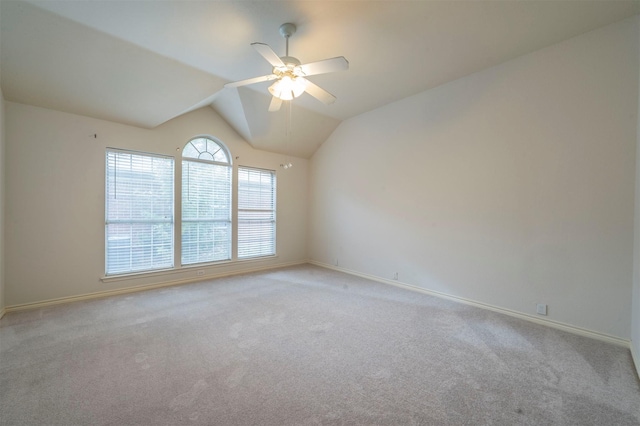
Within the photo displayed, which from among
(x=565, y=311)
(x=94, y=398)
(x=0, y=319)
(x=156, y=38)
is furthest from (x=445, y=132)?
(x=0, y=319)

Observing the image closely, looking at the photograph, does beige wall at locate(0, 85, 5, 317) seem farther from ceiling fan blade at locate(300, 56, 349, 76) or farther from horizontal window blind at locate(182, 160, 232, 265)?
ceiling fan blade at locate(300, 56, 349, 76)

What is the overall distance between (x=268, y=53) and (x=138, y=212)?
3.43m

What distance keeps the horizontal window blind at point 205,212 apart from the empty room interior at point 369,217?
0.17 ft

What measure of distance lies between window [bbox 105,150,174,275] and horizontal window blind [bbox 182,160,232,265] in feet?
0.86

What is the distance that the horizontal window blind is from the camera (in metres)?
4.69

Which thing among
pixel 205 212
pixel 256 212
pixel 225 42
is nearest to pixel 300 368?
pixel 225 42

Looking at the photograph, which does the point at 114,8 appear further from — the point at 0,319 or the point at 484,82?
the point at 484,82

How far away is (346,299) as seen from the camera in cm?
389

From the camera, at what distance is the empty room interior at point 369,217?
1.98 meters

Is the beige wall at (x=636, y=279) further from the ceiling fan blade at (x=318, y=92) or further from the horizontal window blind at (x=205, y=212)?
the horizontal window blind at (x=205, y=212)

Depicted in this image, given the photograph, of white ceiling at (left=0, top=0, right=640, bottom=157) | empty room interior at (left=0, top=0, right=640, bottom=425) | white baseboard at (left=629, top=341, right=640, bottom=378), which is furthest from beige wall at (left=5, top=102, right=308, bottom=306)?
white baseboard at (left=629, top=341, right=640, bottom=378)

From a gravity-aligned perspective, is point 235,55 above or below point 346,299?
above

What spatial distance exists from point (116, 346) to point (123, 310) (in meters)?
1.04

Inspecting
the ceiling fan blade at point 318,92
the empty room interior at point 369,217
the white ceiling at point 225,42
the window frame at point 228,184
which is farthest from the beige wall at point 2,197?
the ceiling fan blade at point 318,92
